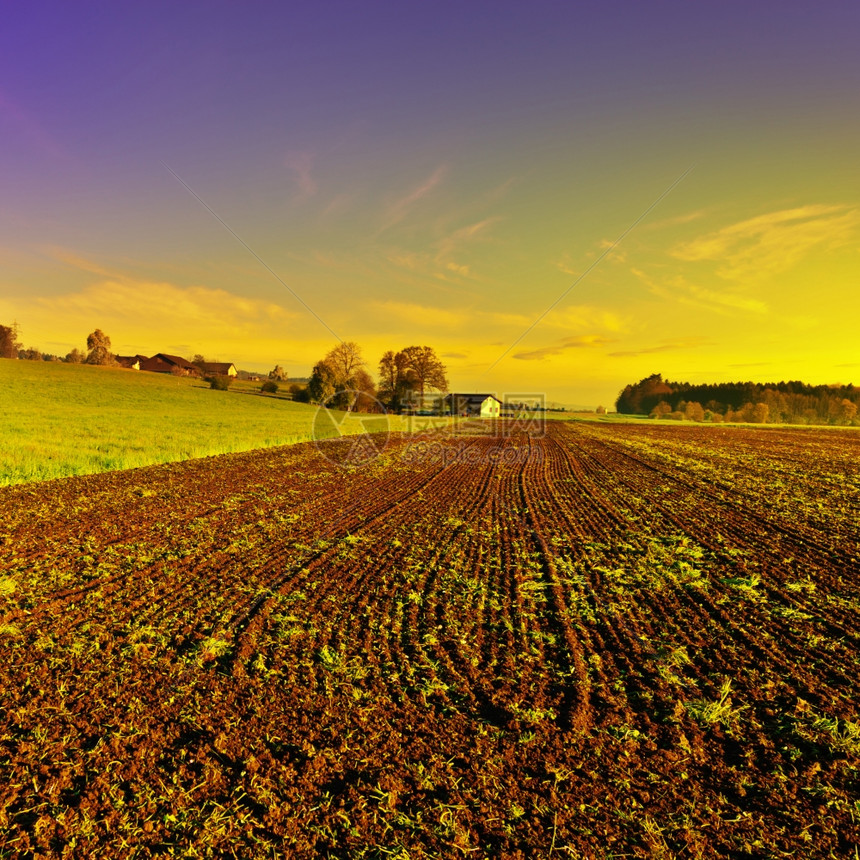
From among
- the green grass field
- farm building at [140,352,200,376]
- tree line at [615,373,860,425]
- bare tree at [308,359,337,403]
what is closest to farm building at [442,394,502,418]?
bare tree at [308,359,337,403]

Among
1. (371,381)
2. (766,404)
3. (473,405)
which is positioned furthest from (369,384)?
(766,404)

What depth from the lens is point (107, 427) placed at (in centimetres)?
2466

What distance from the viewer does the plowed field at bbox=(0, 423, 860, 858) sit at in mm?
2709

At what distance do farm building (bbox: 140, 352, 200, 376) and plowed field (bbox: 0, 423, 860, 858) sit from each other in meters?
115

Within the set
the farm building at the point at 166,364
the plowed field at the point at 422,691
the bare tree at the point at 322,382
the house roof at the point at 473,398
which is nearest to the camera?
the plowed field at the point at 422,691

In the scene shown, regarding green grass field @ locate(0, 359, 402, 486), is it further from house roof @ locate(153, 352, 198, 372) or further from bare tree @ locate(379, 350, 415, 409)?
house roof @ locate(153, 352, 198, 372)

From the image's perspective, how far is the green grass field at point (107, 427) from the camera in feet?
50.4

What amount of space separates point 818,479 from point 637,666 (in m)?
18.1

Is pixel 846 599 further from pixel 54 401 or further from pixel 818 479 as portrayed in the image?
pixel 54 401

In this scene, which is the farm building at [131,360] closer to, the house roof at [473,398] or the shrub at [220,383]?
the shrub at [220,383]

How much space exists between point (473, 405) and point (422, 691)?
87.6 metres

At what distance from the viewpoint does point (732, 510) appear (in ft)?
37.1

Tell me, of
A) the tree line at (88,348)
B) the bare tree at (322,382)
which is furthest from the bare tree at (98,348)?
the bare tree at (322,382)

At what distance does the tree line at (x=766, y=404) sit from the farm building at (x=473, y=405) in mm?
47166
